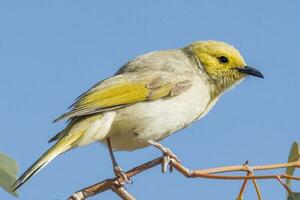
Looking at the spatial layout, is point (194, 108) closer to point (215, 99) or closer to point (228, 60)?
point (215, 99)

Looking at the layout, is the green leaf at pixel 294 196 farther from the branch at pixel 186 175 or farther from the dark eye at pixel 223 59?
the dark eye at pixel 223 59

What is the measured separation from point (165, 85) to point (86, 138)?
1.27 meters

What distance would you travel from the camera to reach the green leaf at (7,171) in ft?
8.52

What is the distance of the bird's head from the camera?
5.88 meters

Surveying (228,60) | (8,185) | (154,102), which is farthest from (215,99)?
(8,185)

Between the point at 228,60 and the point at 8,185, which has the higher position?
the point at 228,60

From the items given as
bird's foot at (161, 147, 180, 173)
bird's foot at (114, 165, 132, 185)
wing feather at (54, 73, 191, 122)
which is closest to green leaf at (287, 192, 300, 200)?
bird's foot at (161, 147, 180, 173)

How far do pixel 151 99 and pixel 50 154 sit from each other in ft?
5.03

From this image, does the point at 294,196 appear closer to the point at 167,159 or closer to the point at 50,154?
the point at 167,159

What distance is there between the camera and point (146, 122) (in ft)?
15.9

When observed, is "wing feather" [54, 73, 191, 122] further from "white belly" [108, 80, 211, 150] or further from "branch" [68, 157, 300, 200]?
"branch" [68, 157, 300, 200]

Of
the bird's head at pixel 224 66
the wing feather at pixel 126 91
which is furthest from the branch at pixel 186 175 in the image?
the bird's head at pixel 224 66

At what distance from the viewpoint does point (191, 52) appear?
6.33 meters

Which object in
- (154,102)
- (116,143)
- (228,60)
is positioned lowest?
(116,143)
